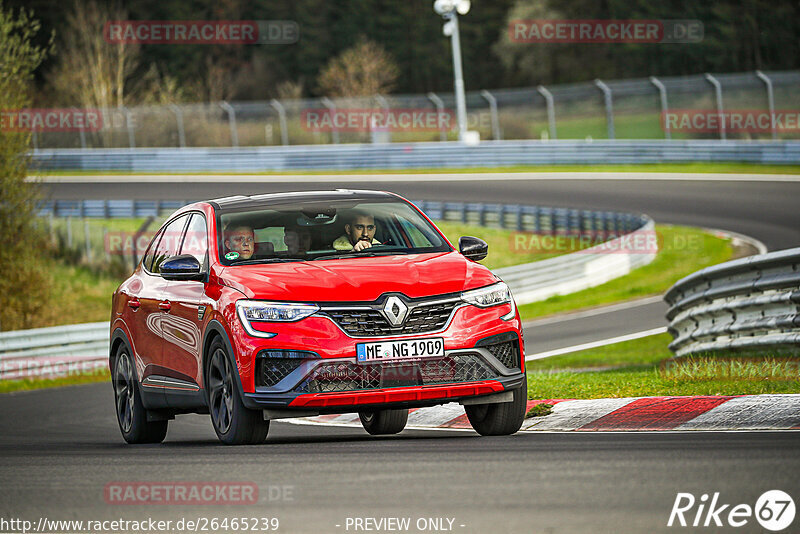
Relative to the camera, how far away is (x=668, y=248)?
96.7ft

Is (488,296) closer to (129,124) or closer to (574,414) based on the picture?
(574,414)

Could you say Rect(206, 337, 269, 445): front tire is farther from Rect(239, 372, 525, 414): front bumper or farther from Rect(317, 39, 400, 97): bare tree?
Rect(317, 39, 400, 97): bare tree

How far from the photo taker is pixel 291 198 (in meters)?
9.44

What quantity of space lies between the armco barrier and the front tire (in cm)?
3152

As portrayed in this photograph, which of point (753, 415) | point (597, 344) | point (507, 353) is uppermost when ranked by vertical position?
point (507, 353)

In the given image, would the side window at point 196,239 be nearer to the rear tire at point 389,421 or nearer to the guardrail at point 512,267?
the rear tire at point 389,421

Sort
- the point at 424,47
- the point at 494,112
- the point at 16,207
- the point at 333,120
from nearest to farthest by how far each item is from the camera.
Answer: the point at 16,207
the point at 494,112
the point at 333,120
the point at 424,47

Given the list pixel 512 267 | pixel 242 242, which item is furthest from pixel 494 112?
pixel 242 242

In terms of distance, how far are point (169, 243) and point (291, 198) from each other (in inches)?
51.8

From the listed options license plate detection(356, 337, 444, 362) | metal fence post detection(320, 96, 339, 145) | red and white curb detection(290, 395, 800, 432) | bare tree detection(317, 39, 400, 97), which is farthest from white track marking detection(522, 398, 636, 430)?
bare tree detection(317, 39, 400, 97)

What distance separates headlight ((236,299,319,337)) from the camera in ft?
26.3

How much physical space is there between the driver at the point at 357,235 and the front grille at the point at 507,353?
1.36 metres

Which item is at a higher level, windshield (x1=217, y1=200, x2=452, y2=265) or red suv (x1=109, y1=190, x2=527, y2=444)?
windshield (x1=217, y1=200, x2=452, y2=265)

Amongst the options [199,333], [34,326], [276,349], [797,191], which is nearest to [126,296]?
[199,333]
